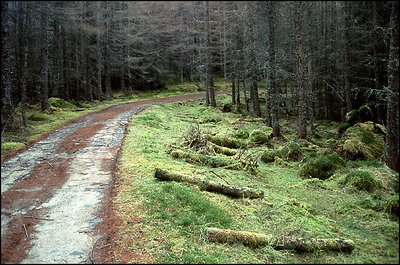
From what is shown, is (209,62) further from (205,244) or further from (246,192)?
(205,244)

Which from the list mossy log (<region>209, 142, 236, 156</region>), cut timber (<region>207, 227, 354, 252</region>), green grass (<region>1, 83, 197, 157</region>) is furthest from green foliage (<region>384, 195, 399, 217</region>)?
green grass (<region>1, 83, 197, 157</region>)

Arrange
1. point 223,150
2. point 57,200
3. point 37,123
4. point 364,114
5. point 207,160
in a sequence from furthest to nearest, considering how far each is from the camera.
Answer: point 364,114 < point 37,123 < point 223,150 < point 207,160 < point 57,200

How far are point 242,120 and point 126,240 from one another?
19.1 m

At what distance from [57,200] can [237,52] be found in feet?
77.7

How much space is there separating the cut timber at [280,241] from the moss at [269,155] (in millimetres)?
7777

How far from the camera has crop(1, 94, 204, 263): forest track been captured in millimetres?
5812

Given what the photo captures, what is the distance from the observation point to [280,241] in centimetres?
649

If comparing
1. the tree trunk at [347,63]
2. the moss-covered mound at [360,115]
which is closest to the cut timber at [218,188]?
the moss-covered mound at [360,115]

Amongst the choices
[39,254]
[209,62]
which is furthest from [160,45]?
[39,254]

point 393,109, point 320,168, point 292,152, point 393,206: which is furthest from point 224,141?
point 393,206

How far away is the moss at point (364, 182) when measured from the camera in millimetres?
10423

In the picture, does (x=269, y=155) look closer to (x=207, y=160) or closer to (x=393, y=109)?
(x=207, y=160)

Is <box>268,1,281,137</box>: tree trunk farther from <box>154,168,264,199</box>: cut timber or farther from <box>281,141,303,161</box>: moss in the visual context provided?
<box>154,168,264,199</box>: cut timber

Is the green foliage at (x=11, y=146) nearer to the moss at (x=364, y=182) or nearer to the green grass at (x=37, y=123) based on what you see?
the green grass at (x=37, y=123)
